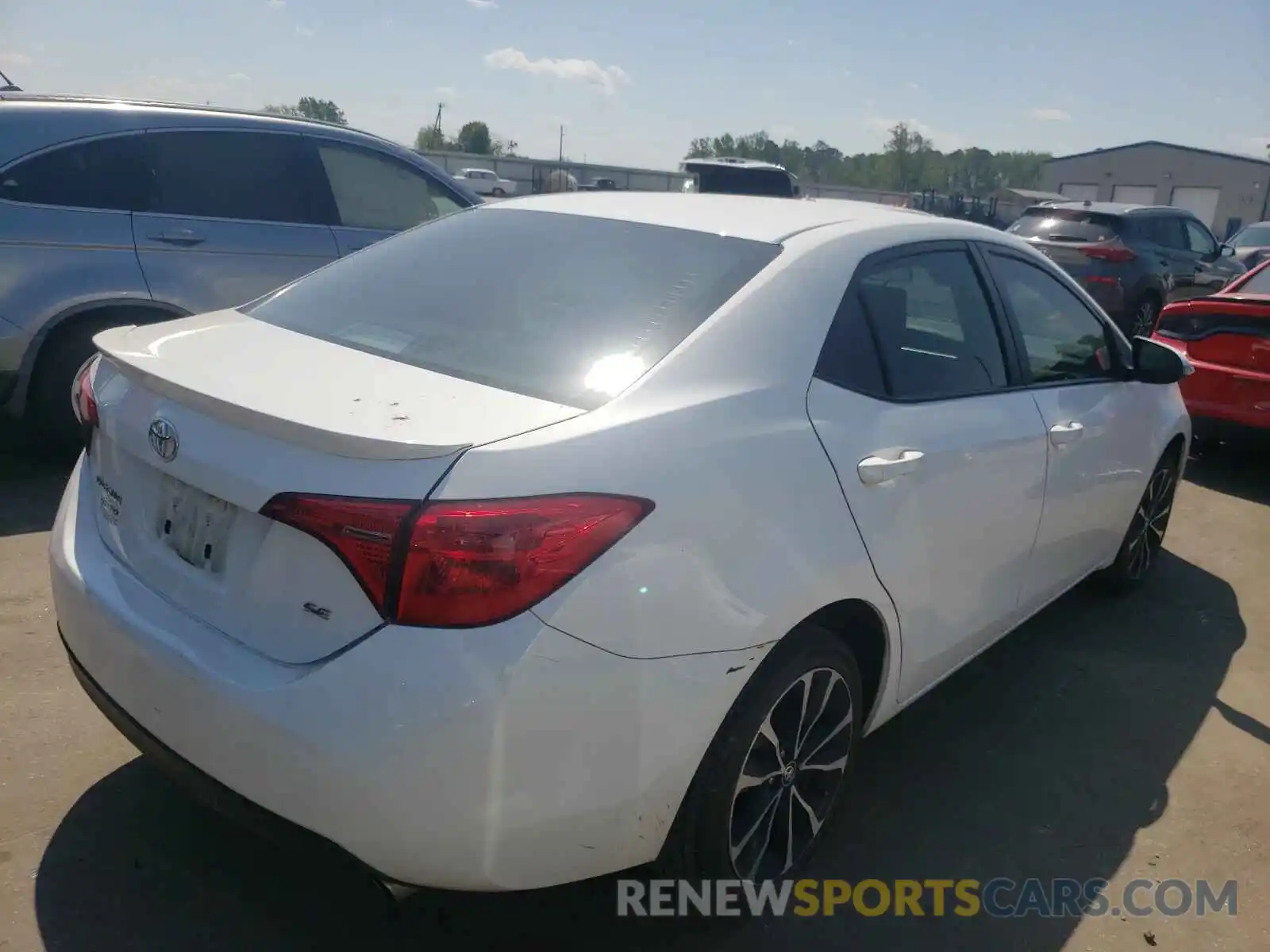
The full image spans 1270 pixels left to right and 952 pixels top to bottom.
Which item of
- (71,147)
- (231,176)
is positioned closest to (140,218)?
(71,147)

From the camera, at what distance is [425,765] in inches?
69.8

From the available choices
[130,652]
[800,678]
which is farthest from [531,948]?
[130,652]

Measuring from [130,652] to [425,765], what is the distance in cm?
77

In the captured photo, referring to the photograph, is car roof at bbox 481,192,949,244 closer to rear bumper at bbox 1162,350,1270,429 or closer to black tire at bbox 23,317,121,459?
black tire at bbox 23,317,121,459

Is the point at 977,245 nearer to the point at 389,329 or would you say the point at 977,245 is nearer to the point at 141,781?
the point at 389,329

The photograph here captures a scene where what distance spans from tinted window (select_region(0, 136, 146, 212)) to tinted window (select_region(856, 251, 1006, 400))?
4002mm

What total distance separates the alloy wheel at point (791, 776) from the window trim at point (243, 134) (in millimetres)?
4346

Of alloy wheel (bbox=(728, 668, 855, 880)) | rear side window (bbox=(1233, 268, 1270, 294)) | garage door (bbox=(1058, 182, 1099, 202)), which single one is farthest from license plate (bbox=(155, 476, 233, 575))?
garage door (bbox=(1058, 182, 1099, 202))

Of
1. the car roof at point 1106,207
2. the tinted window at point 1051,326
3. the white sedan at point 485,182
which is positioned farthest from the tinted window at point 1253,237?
the white sedan at point 485,182

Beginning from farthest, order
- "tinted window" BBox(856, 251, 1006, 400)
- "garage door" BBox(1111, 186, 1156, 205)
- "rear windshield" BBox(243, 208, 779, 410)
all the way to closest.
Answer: "garage door" BBox(1111, 186, 1156, 205) < "tinted window" BBox(856, 251, 1006, 400) < "rear windshield" BBox(243, 208, 779, 410)

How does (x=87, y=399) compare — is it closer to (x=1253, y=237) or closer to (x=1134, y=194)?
(x=1253, y=237)

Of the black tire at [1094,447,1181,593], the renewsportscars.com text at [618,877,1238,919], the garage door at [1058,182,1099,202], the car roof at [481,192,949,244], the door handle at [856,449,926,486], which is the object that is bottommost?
the renewsportscars.com text at [618,877,1238,919]

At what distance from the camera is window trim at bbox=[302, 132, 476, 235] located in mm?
5848

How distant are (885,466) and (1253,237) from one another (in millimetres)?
18533
